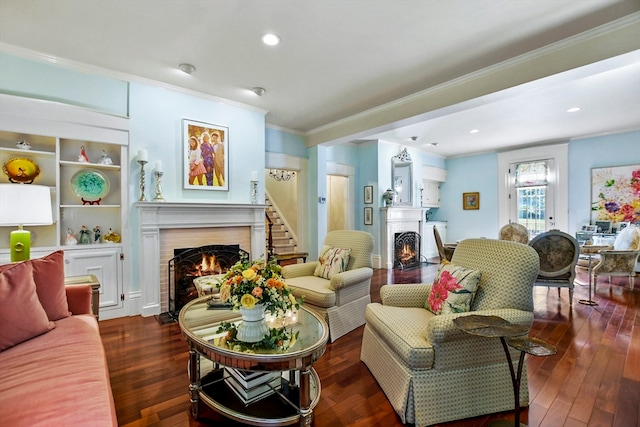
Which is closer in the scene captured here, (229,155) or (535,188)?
(229,155)

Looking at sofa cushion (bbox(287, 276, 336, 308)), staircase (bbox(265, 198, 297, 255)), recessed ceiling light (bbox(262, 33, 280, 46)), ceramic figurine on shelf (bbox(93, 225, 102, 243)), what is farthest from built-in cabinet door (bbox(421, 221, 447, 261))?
ceramic figurine on shelf (bbox(93, 225, 102, 243))

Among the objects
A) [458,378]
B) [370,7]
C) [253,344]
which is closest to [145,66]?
[370,7]

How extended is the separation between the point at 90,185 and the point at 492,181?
318 inches

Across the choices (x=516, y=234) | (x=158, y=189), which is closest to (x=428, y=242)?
(x=516, y=234)

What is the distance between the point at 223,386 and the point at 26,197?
6.41 feet

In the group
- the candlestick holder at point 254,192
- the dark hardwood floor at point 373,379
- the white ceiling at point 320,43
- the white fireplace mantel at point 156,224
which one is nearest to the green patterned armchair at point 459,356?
the dark hardwood floor at point 373,379

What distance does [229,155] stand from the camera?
4.12 m

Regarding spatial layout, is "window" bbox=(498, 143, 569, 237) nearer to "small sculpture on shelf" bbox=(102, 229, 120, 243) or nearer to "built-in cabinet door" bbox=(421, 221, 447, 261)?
"built-in cabinet door" bbox=(421, 221, 447, 261)

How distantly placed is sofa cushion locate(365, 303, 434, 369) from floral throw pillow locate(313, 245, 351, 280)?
0.85 meters

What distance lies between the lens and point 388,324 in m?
1.94

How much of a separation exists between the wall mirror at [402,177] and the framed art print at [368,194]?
23.5 inches

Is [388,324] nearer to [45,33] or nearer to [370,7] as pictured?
[370,7]

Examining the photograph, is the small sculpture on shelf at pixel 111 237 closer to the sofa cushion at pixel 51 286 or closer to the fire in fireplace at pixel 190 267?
the fire in fireplace at pixel 190 267

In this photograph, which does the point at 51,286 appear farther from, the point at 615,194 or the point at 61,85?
the point at 615,194
